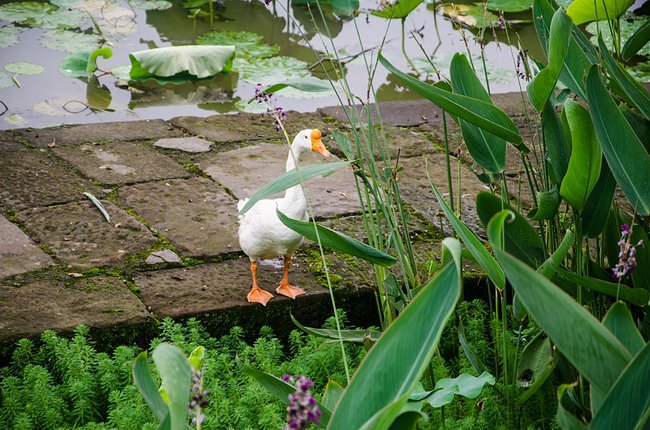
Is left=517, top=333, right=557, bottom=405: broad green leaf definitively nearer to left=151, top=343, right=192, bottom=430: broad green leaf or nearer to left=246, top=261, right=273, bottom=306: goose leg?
left=246, top=261, right=273, bottom=306: goose leg

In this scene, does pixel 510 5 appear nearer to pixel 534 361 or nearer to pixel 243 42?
pixel 243 42

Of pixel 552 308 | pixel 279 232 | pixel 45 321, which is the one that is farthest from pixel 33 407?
pixel 552 308

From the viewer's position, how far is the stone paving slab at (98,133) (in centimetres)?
340

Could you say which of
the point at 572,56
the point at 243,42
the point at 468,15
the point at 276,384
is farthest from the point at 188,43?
the point at 276,384

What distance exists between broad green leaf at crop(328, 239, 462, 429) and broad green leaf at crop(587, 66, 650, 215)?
23.2 inches

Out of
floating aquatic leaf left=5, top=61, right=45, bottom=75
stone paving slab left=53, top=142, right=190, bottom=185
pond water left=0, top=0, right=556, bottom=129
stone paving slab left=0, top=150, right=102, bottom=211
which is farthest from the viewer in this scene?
floating aquatic leaf left=5, top=61, right=45, bottom=75

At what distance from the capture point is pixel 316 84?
5.72 ft

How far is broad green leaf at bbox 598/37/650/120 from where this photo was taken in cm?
165

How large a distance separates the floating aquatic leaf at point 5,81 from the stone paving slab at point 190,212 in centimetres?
173

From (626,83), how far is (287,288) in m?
1.12

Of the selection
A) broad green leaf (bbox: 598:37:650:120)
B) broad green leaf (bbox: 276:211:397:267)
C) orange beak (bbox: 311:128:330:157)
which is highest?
broad green leaf (bbox: 598:37:650:120)

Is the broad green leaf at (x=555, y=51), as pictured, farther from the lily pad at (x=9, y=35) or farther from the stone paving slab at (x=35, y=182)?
the lily pad at (x=9, y=35)

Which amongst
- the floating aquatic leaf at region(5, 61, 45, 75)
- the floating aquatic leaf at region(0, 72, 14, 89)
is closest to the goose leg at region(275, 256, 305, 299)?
the floating aquatic leaf at region(0, 72, 14, 89)

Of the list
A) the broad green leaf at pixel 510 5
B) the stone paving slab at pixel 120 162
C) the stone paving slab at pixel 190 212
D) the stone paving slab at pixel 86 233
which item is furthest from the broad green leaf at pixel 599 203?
the broad green leaf at pixel 510 5
